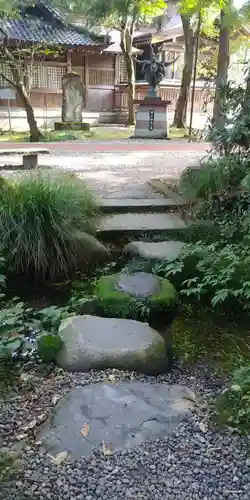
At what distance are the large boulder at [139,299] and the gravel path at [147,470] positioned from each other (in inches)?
40.2

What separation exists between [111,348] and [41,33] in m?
16.7

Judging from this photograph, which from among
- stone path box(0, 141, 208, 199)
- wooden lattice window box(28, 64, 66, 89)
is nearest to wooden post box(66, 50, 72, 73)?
wooden lattice window box(28, 64, 66, 89)

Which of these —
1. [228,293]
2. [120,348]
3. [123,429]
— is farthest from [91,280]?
A: [123,429]

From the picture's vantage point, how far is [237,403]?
225 centimetres

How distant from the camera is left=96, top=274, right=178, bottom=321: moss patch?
126 inches

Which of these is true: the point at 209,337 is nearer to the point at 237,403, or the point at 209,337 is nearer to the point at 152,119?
the point at 237,403

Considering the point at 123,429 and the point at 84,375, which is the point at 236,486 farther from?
the point at 84,375

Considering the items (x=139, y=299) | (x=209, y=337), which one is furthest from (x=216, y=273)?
(x=139, y=299)

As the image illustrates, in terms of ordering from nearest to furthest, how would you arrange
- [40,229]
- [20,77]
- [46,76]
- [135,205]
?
[40,229] → [135,205] → [20,77] → [46,76]

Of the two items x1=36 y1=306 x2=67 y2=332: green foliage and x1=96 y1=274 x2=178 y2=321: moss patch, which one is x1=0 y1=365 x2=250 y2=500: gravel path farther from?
x1=96 y1=274 x2=178 y2=321: moss patch

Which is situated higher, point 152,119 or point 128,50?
point 128,50

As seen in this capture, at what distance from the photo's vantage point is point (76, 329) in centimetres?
279

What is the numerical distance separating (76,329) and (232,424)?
1012 millimetres

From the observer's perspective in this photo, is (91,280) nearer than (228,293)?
No
